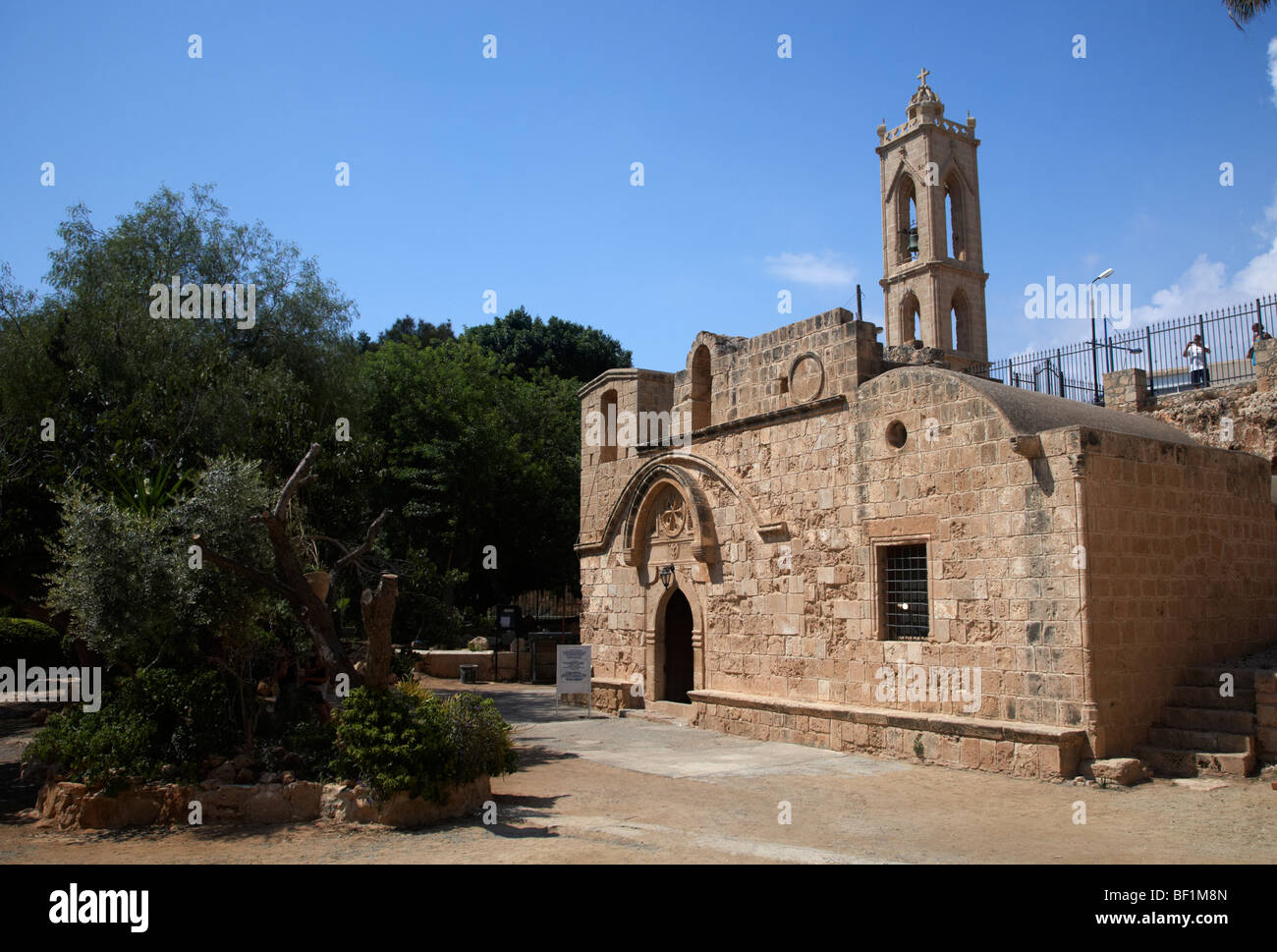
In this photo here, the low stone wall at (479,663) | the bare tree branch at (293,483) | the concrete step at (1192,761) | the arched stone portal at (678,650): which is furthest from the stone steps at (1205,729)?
the low stone wall at (479,663)

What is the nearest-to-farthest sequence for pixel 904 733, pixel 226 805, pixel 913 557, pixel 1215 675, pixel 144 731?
1. pixel 226 805
2. pixel 144 731
3. pixel 1215 675
4. pixel 904 733
5. pixel 913 557

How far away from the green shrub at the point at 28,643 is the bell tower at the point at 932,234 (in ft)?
77.3

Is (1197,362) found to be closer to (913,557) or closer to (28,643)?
(913,557)

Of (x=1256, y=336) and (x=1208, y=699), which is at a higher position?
(x=1256, y=336)

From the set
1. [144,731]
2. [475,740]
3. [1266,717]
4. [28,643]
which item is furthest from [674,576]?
[28,643]

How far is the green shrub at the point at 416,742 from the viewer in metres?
7.72

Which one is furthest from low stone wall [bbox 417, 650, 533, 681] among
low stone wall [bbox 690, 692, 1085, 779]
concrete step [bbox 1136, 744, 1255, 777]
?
concrete step [bbox 1136, 744, 1255, 777]

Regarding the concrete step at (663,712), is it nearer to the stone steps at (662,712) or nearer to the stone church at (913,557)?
the stone steps at (662,712)

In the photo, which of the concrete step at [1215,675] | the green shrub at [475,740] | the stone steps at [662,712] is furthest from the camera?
the stone steps at [662,712]

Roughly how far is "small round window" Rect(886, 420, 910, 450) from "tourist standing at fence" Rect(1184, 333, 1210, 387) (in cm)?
586

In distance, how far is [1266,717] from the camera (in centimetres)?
914

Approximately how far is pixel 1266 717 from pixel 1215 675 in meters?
0.89
